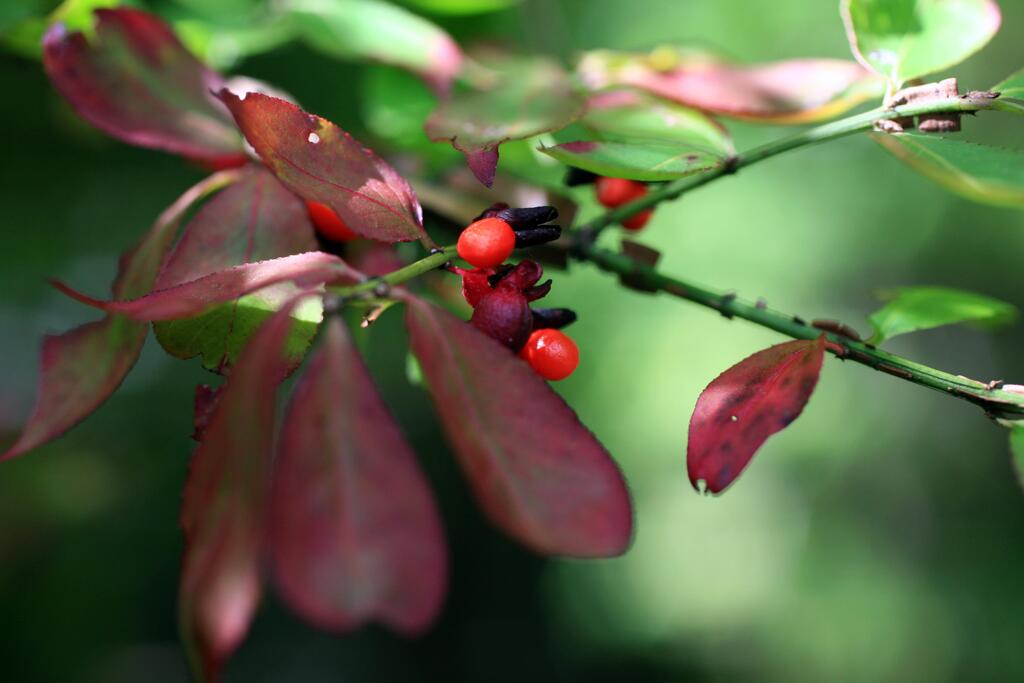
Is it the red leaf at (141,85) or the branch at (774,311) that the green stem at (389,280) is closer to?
the branch at (774,311)

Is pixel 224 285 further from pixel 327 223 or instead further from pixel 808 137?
pixel 808 137

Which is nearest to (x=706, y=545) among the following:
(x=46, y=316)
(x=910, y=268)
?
(x=910, y=268)

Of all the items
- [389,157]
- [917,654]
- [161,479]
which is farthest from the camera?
[161,479]

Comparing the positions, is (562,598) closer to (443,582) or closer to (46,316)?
(46,316)

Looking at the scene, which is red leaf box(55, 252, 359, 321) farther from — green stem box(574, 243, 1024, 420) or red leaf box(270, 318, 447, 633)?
green stem box(574, 243, 1024, 420)

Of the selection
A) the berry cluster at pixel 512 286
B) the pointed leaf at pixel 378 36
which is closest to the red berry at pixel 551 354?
the berry cluster at pixel 512 286

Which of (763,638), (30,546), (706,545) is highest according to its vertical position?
(706,545)
